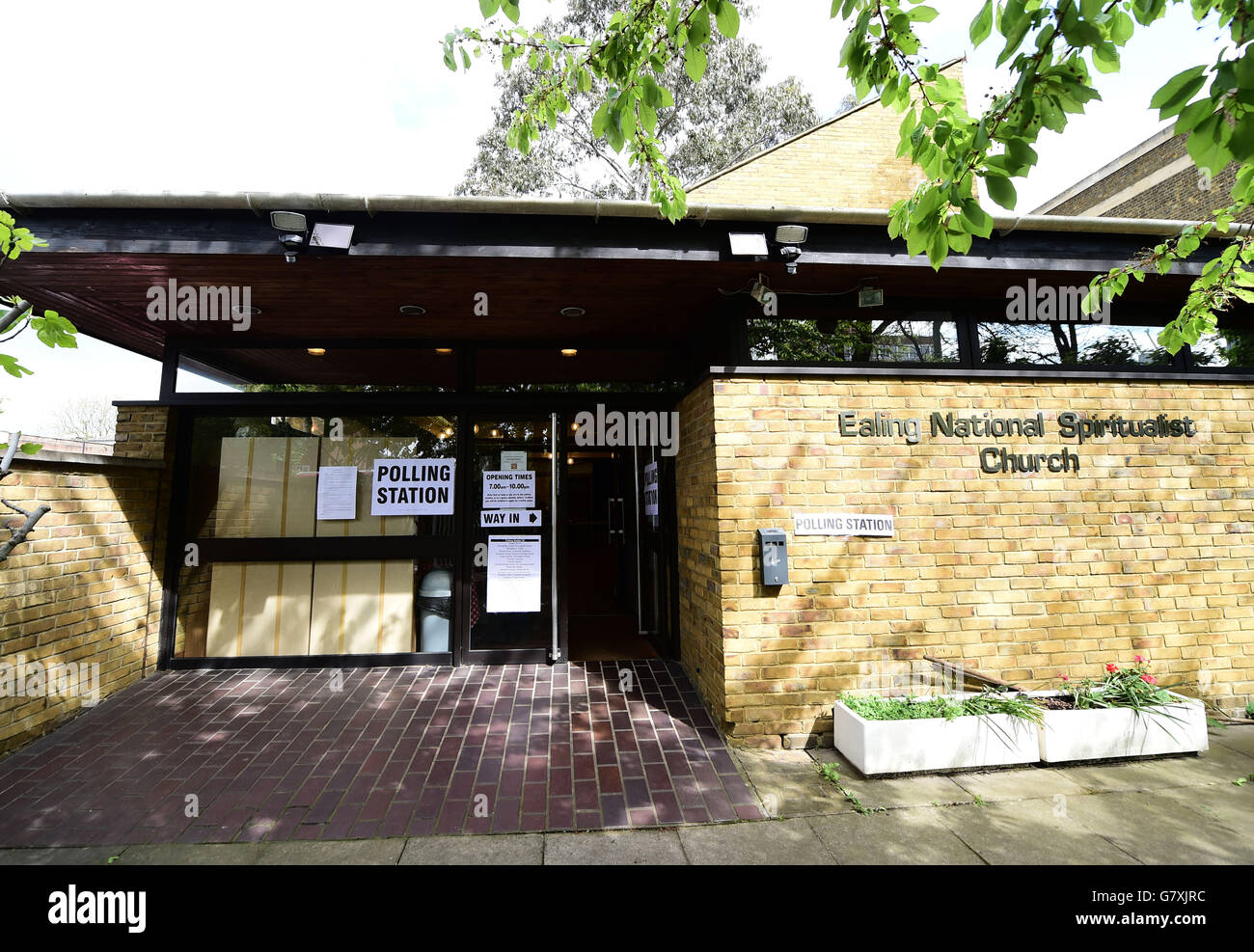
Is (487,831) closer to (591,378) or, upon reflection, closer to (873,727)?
(873,727)

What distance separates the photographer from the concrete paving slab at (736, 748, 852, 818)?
103 inches

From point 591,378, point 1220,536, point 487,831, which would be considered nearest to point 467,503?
point 591,378

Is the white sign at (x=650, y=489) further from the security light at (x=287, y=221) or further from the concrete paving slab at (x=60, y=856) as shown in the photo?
the concrete paving slab at (x=60, y=856)

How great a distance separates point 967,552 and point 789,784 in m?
2.03

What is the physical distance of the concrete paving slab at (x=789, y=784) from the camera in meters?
2.62

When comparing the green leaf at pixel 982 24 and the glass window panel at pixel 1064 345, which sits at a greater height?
the green leaf at pixel 982 24

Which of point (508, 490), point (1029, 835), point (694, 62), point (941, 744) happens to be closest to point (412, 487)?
point (508, 490)

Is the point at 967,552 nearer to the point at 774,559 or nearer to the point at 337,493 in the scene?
the point at 774,559

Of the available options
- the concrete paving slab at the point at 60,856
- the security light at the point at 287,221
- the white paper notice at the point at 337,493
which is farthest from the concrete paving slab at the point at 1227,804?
the white paper notice at the point at 337,493

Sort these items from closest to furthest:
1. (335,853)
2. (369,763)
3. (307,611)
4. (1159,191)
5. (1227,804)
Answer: (335,853) → (1227,804) → (369,763) → (307,611) → (1159,191)

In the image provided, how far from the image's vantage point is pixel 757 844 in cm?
233

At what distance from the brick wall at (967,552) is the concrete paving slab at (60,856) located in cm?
322
